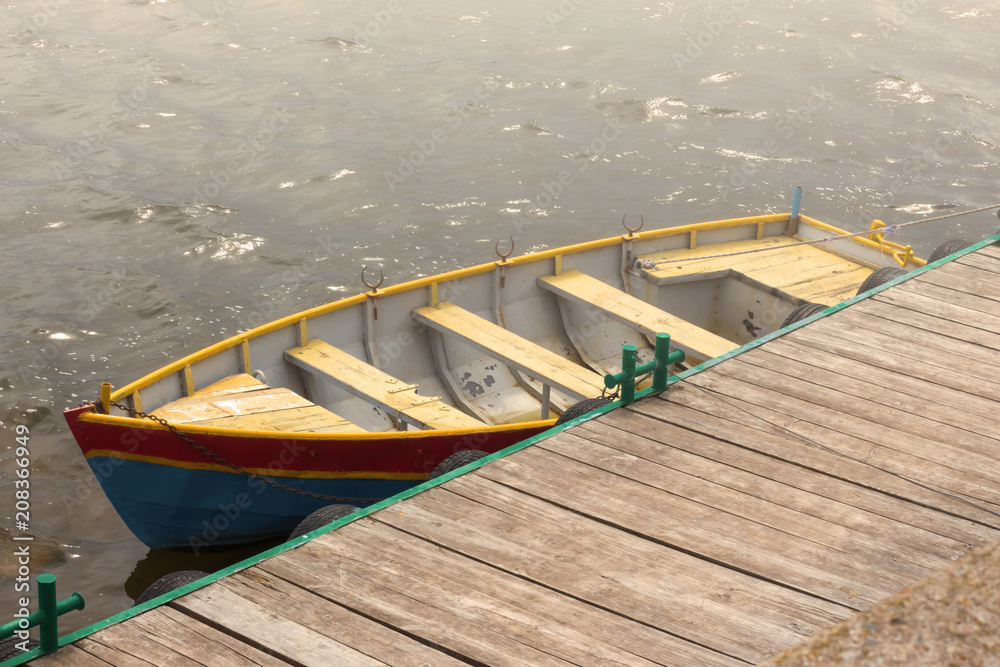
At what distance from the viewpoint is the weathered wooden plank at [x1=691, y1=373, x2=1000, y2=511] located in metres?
5.84

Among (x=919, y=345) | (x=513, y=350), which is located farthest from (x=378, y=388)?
(x=919, y=345)

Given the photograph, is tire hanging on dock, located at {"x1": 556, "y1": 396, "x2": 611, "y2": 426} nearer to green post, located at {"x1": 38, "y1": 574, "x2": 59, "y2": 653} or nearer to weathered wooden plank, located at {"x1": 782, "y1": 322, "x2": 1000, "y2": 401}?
weathered wooden plank, located at {"x1": 782, "y1": 322, "x2": 1000, "y2": 401}

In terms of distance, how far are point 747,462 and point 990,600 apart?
467cm

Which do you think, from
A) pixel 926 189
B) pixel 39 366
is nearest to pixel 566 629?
pixel 39 366

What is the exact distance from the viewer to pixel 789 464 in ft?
19.6

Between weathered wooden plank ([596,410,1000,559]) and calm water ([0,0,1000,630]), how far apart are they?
180 inches

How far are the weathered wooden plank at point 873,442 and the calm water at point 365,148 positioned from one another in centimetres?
509

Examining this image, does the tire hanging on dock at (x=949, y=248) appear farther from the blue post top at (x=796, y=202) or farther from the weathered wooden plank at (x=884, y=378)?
the weathered wooden plank at (x=884, y=378)

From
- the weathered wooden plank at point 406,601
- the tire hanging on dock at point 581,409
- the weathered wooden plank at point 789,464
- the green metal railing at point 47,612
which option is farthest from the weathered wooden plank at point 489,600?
the tire hanging on dock at point 581,409

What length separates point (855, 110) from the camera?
24.5m

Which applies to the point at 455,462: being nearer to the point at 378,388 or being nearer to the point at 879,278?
the point at 378,388

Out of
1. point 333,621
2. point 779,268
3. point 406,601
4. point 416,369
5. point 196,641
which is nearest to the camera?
point 196,641

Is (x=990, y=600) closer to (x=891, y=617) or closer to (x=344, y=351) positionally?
(x=891, y=617)

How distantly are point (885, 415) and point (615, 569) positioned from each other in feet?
8.37
